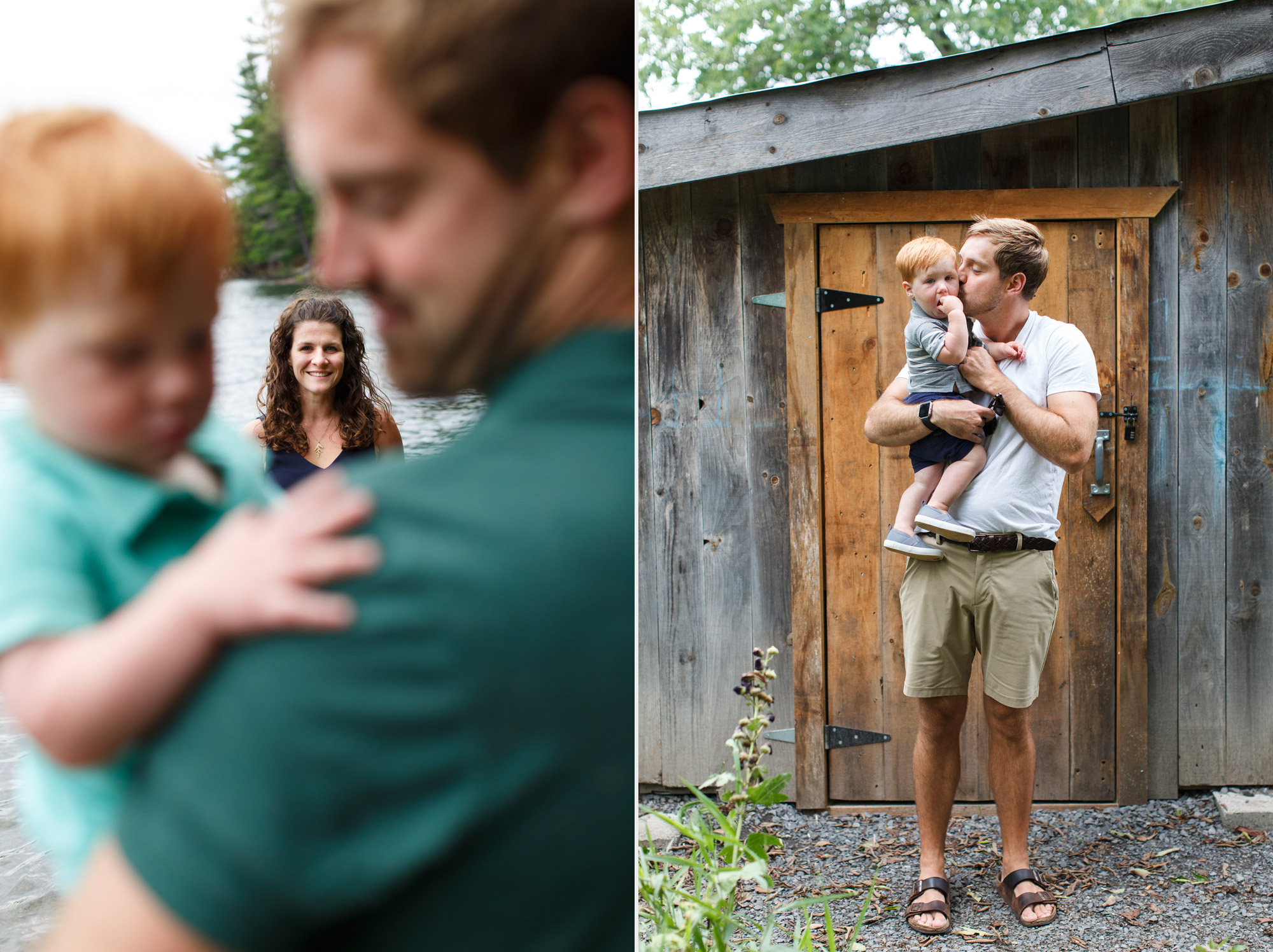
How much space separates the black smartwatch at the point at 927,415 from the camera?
6.43 feet

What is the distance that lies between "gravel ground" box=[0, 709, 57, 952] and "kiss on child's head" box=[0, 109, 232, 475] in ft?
0.49

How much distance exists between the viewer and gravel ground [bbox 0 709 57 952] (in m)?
0.42

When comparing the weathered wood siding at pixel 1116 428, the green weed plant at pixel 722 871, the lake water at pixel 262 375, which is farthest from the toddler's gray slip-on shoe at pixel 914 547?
the lake water at pixel 262 375

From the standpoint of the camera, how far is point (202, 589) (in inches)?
15.5

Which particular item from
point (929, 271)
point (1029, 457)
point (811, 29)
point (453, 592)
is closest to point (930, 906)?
point (1029, 457)

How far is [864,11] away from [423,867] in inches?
185

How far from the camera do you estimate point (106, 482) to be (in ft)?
1.21

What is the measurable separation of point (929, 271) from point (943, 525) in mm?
548

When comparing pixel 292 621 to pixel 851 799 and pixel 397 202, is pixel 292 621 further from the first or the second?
pixel 851 799

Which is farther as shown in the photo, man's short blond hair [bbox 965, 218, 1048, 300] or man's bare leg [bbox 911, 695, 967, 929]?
man's bare leg [bbox 911, 695, 967, 929]

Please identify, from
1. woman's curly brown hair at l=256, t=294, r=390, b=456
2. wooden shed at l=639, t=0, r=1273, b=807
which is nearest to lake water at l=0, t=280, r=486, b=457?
woman's curly brown hair at l=256, t=294, r=390, b=456

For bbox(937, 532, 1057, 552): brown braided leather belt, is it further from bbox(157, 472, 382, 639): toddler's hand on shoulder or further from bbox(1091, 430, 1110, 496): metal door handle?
bbox(157, 472, 382, 639): toddler's hand on shoulder

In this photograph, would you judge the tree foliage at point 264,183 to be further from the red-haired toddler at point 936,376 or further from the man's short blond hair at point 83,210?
the red-haired toddler at point 936,376

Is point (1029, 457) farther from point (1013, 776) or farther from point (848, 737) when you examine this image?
point (848, 737)
